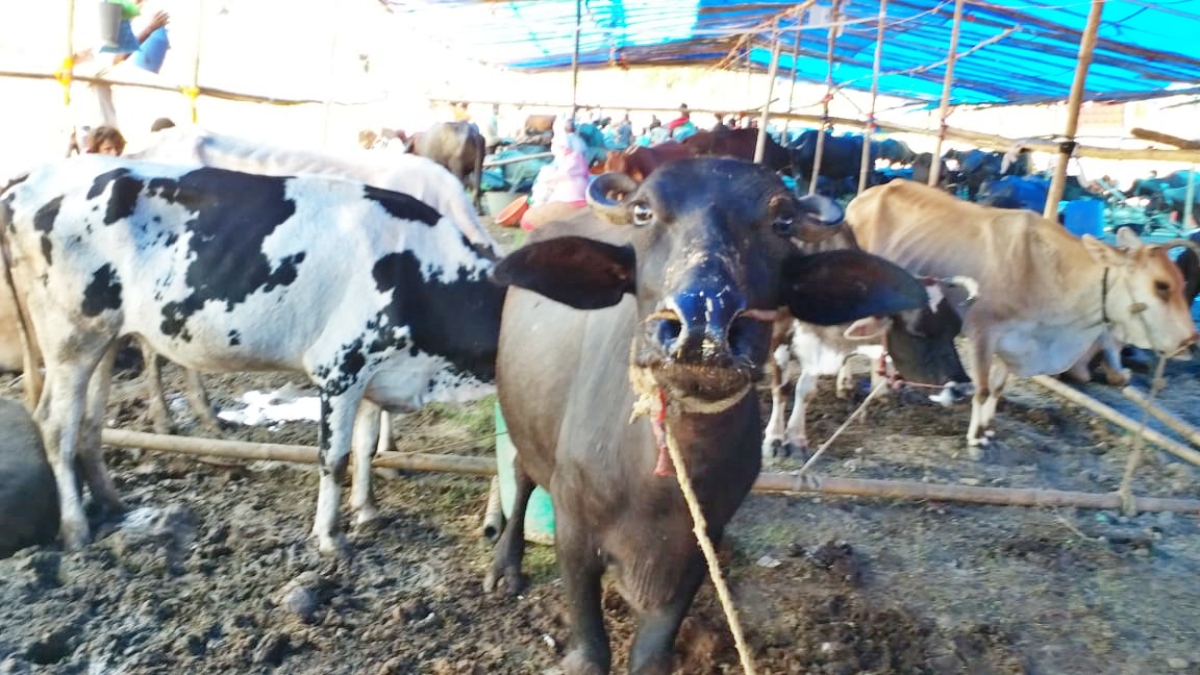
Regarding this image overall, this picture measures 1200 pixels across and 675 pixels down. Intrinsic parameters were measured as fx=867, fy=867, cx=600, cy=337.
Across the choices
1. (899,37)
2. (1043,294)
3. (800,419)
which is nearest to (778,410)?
(800,419)

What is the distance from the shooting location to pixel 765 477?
4535 millimetres

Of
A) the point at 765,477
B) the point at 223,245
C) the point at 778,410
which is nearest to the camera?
the point at 223,245

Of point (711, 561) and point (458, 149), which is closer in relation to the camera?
point (711, 561)

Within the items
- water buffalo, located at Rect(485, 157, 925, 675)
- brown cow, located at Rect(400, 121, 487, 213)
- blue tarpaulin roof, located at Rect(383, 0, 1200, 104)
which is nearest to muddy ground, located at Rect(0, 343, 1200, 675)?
water buffalo, located at Rect(485, 157, 925, 675)

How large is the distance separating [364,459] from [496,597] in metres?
1.13

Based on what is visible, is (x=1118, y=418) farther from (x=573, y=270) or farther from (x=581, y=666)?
(x=573, y=270)

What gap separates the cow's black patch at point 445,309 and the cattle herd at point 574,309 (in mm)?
11

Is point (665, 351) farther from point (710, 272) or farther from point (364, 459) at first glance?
point (364, 459)

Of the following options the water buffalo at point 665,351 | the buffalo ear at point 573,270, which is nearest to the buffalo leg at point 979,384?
the water buffalo at point 665,351

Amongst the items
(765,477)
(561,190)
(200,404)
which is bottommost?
(200,404)

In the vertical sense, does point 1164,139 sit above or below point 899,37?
below

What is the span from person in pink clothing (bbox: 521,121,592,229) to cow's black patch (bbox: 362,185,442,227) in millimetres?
574

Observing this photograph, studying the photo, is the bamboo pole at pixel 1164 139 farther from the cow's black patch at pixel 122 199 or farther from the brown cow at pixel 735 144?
the brown cow at pixel 735 144

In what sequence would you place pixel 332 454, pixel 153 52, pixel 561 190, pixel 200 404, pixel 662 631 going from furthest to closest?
pixel 153 52 → pixel 200 404 → pixel 561 190 → pixel 332 454 → pixel 662 631
